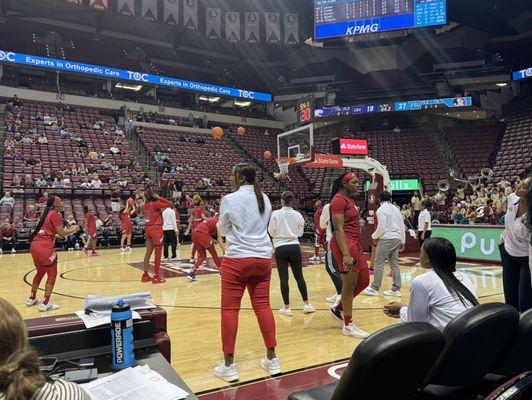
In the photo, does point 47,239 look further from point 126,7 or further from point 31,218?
point 126,7

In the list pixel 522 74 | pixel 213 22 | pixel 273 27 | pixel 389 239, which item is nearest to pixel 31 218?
pixel 389 239

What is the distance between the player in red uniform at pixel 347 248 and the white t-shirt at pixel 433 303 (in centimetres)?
180

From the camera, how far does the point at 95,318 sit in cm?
230

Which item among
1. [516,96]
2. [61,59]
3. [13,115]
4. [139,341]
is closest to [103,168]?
[13,115]

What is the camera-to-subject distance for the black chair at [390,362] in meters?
1.37

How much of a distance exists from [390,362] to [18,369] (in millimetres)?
1061

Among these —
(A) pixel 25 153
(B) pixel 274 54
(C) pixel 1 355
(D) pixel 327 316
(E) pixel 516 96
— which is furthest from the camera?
(B) pixel 274 54

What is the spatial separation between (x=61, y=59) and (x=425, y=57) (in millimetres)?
20255

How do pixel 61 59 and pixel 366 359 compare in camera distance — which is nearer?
pixel 366 359

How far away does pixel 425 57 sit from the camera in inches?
1023

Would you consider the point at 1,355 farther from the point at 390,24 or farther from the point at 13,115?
the point at 390,24

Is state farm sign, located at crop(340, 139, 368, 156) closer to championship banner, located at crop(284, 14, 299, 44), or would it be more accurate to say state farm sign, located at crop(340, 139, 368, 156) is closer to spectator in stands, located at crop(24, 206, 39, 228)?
spectator in stands, located at crop(24, 206, 39, 228)

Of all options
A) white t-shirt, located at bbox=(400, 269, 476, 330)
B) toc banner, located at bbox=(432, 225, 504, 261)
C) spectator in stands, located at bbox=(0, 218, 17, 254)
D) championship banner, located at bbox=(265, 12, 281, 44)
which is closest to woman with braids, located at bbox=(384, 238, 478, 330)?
white t-shirt, located at bbox=(400, 269, 476, 330)

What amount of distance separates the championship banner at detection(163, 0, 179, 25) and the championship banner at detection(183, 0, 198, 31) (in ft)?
1.50
